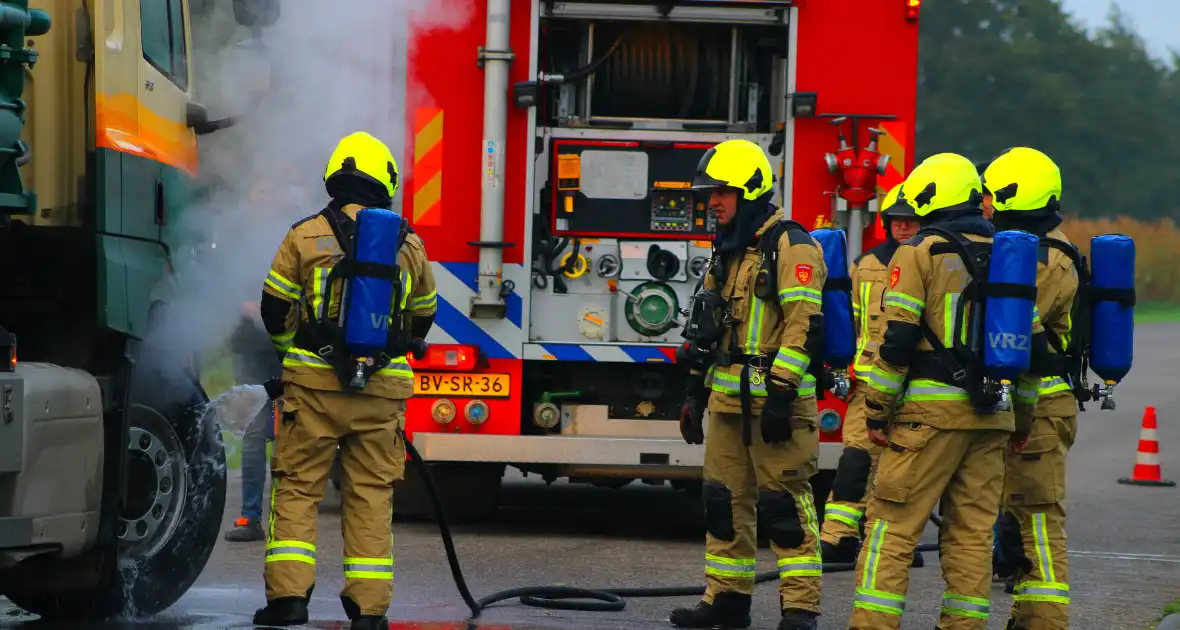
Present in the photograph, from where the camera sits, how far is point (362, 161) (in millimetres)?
6516

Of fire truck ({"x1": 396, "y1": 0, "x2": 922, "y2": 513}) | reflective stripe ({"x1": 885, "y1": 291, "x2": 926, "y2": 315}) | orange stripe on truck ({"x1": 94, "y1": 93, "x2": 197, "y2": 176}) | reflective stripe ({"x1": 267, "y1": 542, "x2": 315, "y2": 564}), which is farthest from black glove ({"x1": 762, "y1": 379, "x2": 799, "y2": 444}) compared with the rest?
orange stripe on truck ({"x1": 94, "y1": 93, "x2": 197, "y2": 176})

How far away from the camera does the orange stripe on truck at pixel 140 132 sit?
6.04m

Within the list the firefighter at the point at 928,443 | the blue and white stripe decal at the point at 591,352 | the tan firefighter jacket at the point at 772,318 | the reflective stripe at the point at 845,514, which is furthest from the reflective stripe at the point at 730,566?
the blue and white stripe decal at the point at 591,352

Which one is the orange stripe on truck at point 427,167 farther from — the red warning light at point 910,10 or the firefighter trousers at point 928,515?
→ the firefighter trousers at point 928,515

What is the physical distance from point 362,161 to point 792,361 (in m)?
1.75

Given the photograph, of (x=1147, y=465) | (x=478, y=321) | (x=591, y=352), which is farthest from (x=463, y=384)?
(x=1147, y=465)

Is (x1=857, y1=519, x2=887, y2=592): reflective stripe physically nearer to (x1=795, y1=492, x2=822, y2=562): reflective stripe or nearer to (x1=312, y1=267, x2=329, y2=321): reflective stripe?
(x1=795, y1=492, x2=822, y2=562): reflective stripe

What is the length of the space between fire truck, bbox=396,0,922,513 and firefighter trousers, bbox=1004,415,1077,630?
2.35 m

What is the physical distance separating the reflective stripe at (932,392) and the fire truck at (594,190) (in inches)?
110

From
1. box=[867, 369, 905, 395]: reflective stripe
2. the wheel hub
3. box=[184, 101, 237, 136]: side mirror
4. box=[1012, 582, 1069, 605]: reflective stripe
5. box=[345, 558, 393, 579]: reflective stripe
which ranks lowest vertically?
box=[1012, 582, 1069, 605]: reflective stripe

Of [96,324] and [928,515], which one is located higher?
[96,324]

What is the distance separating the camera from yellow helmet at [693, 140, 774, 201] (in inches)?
276

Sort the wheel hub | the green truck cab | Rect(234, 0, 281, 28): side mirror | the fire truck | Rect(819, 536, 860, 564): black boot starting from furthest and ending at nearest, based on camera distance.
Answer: the fire truck
Rect(819, 536, 860, 564): black boot
Rect(234, 0, 281, 28): side mirror
the wheel hub
the green truck cab

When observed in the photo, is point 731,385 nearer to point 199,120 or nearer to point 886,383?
point 886,383
